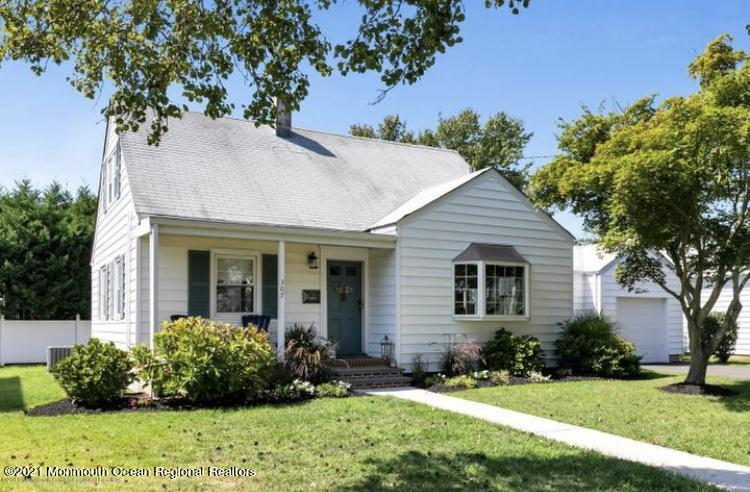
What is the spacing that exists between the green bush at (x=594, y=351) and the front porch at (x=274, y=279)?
4.41m

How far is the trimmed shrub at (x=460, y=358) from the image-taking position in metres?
13.7

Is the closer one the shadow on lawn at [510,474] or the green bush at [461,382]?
the shadow on lawn at [510,474]

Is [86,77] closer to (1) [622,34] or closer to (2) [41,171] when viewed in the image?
(1) [622,34]

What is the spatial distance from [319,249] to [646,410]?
7.17 metres

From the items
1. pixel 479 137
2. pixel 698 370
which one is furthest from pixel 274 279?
pixel 479 137

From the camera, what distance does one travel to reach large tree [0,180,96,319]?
23280 mm

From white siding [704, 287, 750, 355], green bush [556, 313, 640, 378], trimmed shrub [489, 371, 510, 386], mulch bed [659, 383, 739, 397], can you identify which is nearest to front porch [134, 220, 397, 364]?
trimmed shrub [489, 371, 510, 386]

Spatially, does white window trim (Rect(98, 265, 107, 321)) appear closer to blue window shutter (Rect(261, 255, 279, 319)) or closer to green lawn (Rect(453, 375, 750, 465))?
blue window shutter (Rect(261, 255, 279, 319))

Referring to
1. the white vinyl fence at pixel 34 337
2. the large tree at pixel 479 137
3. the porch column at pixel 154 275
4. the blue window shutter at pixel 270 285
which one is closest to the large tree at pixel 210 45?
the porch column at pixel 154 275

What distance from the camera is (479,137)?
33375 millimetres

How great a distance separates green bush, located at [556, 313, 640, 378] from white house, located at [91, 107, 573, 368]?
0.58 meters

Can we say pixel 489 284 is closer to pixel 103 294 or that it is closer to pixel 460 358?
pixel 460 358

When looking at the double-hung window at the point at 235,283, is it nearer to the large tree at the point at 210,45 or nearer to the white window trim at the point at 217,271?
the white window trim at the point at 217,271

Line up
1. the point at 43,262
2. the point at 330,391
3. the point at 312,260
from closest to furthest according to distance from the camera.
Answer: the point at 330,391 → the point at 312,260 → the point at 43,262
